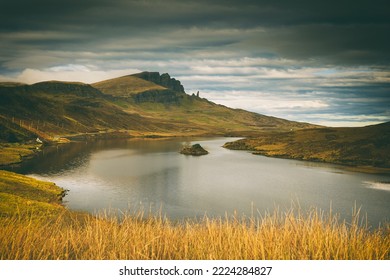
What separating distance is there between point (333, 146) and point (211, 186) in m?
69.9

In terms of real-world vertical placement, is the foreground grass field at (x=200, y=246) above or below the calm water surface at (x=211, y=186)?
above

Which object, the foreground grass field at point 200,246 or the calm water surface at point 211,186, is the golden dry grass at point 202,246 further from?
the calm water surface at point 211,186

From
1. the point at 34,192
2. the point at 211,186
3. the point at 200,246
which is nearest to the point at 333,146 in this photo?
the point at 211,186

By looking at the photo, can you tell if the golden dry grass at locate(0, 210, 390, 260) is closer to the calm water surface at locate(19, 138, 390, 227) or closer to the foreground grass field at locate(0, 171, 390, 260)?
the foreground grass field at locate(0, 171, 390, 260)

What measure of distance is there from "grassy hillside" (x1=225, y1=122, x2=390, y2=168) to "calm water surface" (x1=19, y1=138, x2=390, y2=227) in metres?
10.4

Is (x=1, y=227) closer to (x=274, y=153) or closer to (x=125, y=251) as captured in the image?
(x=125, y=251)

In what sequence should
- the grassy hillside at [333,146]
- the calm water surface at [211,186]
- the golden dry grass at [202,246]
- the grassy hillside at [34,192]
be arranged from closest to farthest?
1. the golden dry grass at [202,246]
2. the grassy hillside at [34,192]
3. the calm water surface at [211,186]
4. the grassy hillside at [333,146]

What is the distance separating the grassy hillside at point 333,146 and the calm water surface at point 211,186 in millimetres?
10381

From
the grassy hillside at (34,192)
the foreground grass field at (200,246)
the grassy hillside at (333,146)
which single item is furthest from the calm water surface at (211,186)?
the foreground grass field at (200,246)

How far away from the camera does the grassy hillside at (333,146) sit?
97.9 m

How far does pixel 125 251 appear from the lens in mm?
8047

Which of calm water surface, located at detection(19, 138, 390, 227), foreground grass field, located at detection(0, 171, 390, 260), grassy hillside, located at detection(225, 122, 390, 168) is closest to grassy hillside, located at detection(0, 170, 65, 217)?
calm water surface, located at detection(19, 138, 390, 227)

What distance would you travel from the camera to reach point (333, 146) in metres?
122

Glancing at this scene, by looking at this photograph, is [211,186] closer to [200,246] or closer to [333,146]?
[200,246]
